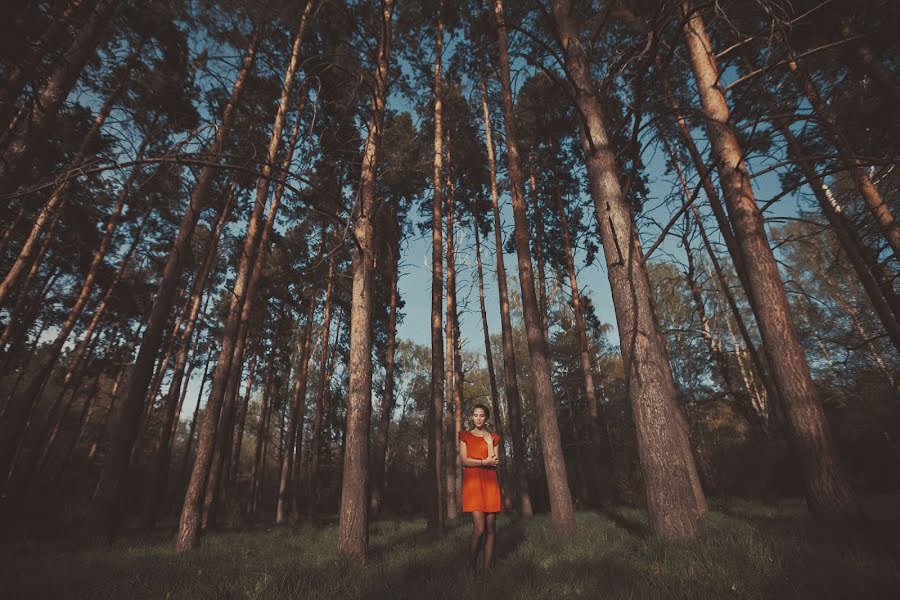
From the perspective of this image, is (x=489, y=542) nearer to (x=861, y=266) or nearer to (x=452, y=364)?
(x=861, y=266)

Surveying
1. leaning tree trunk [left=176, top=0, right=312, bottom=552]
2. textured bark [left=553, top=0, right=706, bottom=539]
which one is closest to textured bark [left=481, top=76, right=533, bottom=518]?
leaning tree trunk [left=176, top=0, right=312, bottom=552]

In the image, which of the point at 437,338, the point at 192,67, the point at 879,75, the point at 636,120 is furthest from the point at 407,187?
the point at 879,75

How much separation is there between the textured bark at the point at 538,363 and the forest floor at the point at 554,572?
1093 mm

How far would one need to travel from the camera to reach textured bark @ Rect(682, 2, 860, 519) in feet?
11.8

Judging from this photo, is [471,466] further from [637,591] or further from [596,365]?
[596,365]

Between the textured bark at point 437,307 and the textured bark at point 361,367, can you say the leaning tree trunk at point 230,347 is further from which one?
the textured bark at point 437,307

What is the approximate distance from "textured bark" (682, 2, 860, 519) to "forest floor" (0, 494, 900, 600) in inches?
15.7

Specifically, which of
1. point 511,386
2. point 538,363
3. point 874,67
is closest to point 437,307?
point 511,386

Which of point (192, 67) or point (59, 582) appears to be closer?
point (59, 582)

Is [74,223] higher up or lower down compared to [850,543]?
higher up

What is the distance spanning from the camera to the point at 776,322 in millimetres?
4223

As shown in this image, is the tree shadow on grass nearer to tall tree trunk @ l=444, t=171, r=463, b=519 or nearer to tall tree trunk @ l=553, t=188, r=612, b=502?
tall tree trunk @ l=553, t=188, r=612, b=502

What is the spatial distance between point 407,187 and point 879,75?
34.8 feet

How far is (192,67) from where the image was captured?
5.88 meters
